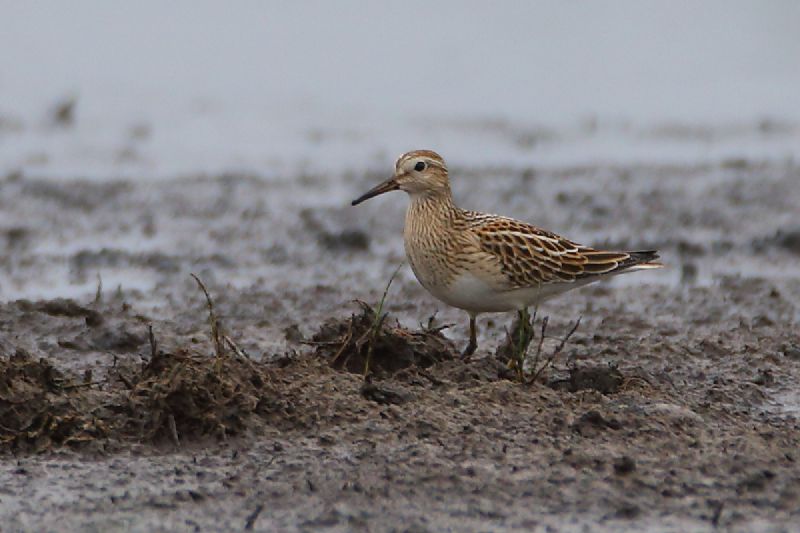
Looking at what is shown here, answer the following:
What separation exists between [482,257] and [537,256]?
1.08 feet

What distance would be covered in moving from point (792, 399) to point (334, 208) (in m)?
5.42

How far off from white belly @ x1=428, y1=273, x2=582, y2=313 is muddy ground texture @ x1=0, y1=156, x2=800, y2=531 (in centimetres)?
30

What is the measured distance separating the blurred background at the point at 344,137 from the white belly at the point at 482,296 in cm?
203

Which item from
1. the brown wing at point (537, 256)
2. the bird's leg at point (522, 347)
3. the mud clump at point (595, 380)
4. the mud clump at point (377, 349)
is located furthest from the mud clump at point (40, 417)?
the brown wing at point (537, 256)

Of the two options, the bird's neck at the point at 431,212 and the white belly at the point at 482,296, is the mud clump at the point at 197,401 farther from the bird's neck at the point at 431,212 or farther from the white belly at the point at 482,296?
the bird's neck at the point at 431,212

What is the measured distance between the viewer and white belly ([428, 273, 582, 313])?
7.54 meters

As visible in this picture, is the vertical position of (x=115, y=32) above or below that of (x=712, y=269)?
above

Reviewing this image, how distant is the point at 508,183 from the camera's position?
41.2 feet

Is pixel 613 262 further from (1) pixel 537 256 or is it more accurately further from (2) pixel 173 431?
(2) pixel 173 431

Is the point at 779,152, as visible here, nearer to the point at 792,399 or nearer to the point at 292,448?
the point at 792,399

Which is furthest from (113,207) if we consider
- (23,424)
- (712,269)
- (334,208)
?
(23,424)

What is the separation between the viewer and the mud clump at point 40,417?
581 centimetres

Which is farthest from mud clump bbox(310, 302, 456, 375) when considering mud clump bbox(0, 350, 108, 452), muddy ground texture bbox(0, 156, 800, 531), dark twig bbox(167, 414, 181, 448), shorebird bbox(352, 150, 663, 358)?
mud clump bbox(0, 350, 108, 452)

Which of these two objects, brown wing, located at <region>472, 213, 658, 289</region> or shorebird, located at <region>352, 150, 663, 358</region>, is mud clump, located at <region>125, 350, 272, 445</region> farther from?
brown wing, located at <region>472, 213, 658, 289</region>
